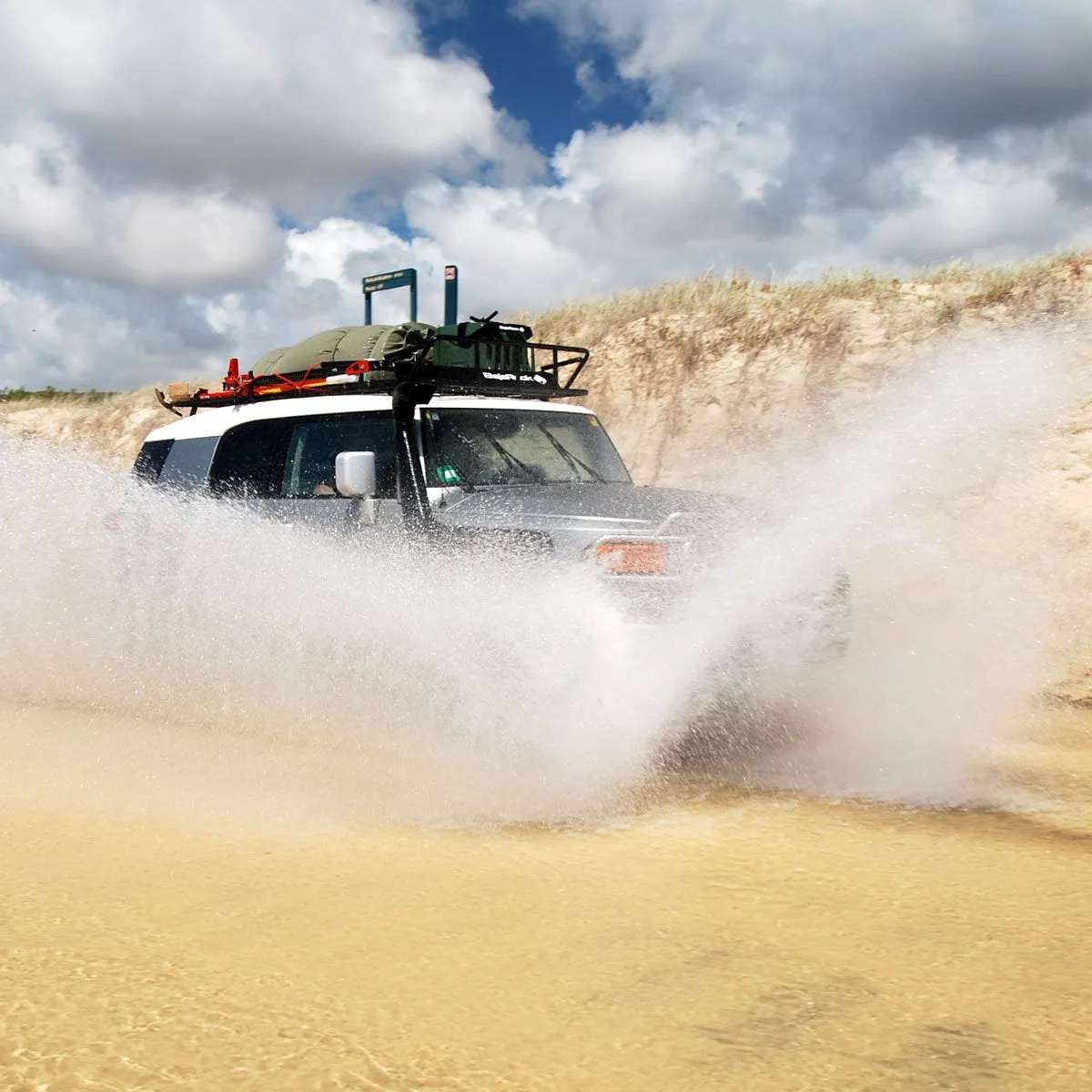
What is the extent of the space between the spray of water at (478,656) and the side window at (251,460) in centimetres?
27

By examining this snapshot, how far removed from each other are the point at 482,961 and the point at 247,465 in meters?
5.43

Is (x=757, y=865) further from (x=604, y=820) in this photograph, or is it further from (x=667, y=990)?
(x=667, y=990)

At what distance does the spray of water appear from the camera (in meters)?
5.68

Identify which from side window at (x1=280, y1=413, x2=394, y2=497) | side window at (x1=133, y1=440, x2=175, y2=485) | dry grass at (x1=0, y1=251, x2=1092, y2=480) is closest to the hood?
side window at (x1=280, y1=413, x2=394, y2=497)

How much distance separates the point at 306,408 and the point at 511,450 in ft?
5.16

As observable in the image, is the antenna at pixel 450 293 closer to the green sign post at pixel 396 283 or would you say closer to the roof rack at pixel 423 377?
the green sign post at pixel 396 283

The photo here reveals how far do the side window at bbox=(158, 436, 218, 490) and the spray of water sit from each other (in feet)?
0.91

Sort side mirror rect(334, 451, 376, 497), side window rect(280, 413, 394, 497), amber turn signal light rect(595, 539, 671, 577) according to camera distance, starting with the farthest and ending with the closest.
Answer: side window rect(280, 413, 394, 497)
side mirror rect(334, 451, 376, 497)
amber turn signal light rect(595, 539, 671, 577)

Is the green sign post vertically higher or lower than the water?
higher

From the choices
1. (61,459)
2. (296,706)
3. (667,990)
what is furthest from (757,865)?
(61,459)

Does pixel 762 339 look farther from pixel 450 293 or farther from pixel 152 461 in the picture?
pixel 152 461

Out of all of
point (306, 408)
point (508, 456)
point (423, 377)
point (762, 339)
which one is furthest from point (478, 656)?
point (762, 339)

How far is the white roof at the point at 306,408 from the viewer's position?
7465 millimetres

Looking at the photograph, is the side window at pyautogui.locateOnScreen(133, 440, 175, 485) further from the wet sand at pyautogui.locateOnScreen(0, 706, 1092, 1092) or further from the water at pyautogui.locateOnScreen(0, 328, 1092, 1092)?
the wet sand at pyautogui.locateOnScreen(0, 706, 1092, 1092)
